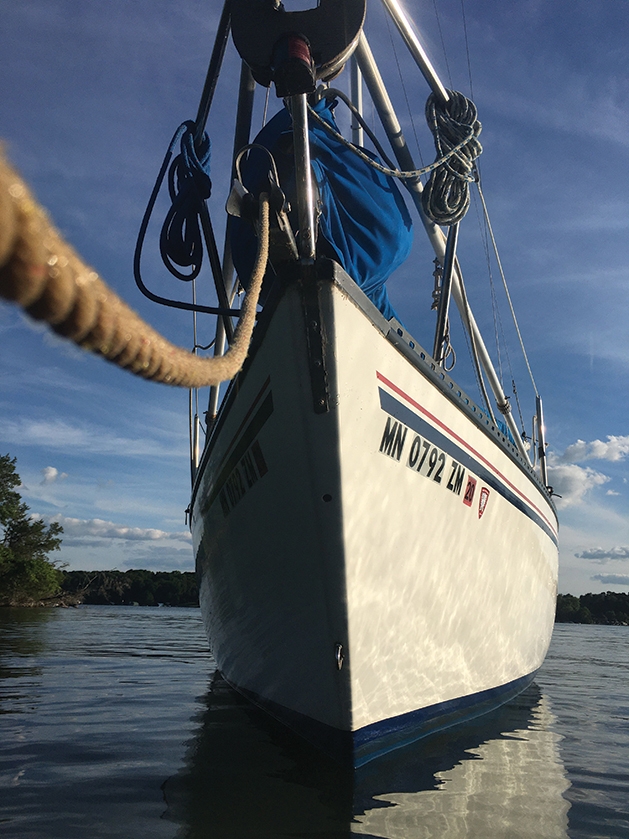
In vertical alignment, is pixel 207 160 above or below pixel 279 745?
above

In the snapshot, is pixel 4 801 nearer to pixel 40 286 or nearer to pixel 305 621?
pixel 305 621

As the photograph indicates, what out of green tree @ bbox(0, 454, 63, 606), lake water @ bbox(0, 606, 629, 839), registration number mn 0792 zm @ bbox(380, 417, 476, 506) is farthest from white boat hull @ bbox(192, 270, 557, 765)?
green tree @ bbox(0, 454, 63, 606)

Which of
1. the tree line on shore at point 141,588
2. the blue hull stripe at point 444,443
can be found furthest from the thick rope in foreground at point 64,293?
the tree line on shore at point 141,588

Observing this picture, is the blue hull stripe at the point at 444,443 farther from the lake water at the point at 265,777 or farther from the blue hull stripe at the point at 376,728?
the lake water at the point at 265,777

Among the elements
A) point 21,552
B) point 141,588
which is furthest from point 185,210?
point 141,588

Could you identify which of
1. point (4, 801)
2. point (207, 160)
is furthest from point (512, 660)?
point (207, 160)

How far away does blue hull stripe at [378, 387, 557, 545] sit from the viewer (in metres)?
3.49

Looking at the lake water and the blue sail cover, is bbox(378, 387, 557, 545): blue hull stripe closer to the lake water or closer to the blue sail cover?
the blue sail cover

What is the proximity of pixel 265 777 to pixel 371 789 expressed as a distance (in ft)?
1.81

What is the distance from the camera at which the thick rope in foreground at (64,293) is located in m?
0.73

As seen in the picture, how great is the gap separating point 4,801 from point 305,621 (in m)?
1.65

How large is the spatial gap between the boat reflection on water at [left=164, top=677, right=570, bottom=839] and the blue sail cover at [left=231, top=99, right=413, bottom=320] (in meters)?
3.04

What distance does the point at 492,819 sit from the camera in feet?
8.45

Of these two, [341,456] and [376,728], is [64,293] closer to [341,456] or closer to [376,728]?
[341,456]
